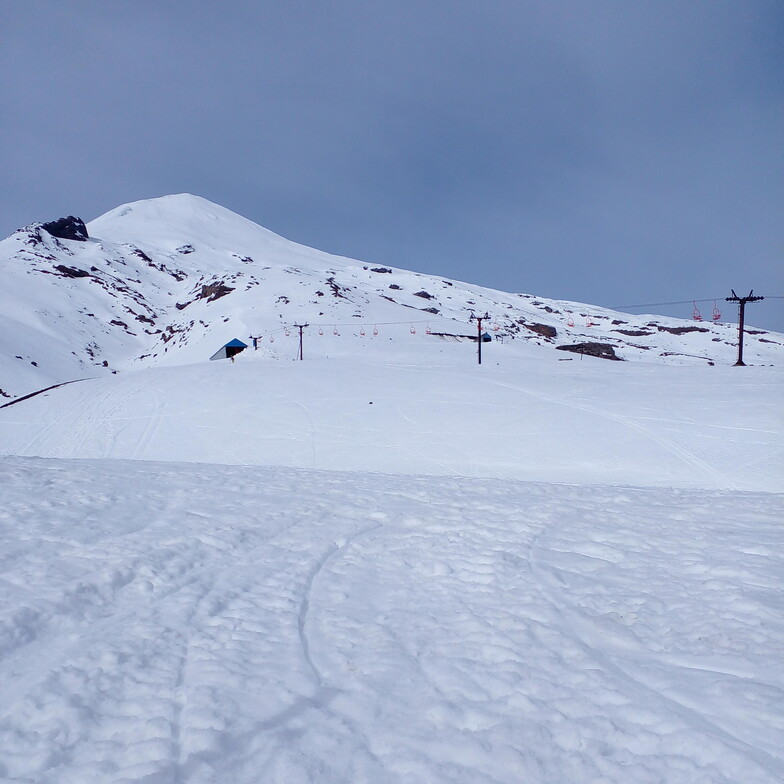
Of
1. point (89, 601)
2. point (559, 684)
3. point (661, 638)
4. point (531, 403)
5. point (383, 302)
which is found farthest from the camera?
point (383, 302)

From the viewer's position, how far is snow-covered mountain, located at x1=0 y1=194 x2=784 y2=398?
4959cm

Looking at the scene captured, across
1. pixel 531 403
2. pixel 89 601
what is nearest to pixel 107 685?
pixel 89 601

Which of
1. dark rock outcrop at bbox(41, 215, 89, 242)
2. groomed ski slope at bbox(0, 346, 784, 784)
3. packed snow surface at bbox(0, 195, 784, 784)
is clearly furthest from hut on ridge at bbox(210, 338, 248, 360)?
dark rock outcrop at bbox(41, 215, 89, 242)

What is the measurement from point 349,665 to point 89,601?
2205 mm

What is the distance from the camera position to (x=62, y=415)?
23.8m

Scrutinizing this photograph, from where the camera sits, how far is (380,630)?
13.5 ft

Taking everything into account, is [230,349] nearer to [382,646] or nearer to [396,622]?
[396,622]

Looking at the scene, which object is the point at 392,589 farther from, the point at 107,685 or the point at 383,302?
the point at 383,302

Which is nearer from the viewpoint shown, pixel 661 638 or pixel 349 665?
pixel 349 665

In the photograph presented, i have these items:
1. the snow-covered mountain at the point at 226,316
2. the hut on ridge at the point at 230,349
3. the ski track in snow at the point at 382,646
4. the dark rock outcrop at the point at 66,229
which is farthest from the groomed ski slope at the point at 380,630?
the dark rock outcrop at the point at 66,229

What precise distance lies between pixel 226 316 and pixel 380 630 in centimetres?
5818

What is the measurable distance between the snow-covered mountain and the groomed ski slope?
32.7 m

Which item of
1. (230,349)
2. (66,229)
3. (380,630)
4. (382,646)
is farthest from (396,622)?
(66,229)

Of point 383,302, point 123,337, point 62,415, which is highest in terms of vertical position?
point 383,302
